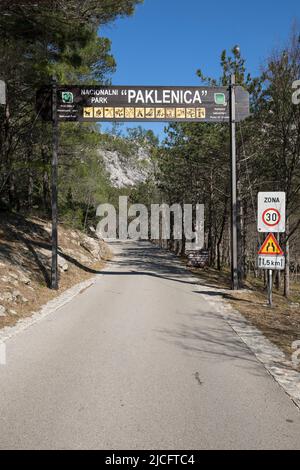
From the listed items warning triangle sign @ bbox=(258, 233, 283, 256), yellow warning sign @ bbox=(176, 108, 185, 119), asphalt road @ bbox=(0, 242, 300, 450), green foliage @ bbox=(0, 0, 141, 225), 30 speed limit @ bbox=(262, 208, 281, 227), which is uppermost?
green foliage @ bbox=(0, 0, 141, 225)

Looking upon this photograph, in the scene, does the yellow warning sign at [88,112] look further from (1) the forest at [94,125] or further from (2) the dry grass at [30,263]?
(2) the dry grass at [30,263]

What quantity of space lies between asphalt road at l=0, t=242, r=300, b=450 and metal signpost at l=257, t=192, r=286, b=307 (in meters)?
2.74

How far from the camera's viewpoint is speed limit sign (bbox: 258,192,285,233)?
33.0ft

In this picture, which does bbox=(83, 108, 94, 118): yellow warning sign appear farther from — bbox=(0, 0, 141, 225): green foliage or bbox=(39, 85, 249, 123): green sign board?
bbox=(0, 0, 141, 225): green foliage

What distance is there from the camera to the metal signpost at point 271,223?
9.98 meters

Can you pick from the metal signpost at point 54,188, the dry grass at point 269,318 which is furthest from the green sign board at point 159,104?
the dry grass at point 269,318

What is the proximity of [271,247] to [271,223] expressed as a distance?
0.64m

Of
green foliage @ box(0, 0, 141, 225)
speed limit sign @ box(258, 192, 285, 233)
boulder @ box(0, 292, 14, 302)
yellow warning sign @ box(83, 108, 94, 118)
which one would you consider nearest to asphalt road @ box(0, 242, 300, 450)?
boulder @ box(0, 292, 14, 302)

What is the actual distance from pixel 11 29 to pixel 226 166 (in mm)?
13363

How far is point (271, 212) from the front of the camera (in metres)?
10.1

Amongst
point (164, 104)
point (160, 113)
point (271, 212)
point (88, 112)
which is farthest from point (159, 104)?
point (271, 212)

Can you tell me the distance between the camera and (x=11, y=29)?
1175cm

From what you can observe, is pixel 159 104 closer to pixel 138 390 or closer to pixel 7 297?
pixel 7 297
